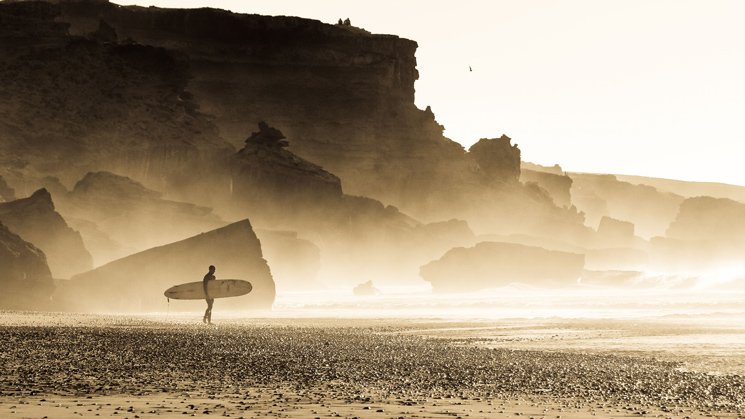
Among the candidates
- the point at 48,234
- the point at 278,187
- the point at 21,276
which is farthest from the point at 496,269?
the point at 278,187

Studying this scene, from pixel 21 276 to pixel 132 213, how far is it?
68.8 m

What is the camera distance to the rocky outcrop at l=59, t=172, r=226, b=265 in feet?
374

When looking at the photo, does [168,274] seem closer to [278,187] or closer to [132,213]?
[132,213]

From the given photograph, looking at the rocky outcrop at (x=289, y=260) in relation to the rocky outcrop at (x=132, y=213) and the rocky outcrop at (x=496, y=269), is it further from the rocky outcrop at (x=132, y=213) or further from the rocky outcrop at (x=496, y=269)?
the rocky outcrop at (x=496, y=269)

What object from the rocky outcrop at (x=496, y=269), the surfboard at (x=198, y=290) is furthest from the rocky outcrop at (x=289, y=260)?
the surfboard at (x=198, y=290)

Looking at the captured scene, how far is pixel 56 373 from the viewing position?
19797 mm

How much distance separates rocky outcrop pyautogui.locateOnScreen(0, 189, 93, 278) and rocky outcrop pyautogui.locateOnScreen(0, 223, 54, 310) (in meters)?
12.9

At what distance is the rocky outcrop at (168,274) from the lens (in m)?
55.0

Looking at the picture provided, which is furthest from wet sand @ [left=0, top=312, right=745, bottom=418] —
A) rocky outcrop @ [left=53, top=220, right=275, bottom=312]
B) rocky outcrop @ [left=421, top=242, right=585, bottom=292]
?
rocky outcrop @ [left=421, top=242, right=585, bottom=292]

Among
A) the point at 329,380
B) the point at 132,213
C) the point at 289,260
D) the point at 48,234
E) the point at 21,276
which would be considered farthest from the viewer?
the point at 132,213

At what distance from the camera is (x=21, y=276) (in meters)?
51.6

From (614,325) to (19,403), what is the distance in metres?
30.7

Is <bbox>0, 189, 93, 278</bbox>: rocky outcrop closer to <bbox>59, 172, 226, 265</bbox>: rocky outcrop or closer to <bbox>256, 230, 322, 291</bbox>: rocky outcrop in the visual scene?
<bbox>59, 172, 226, 265</bbox>: rocky outcrop

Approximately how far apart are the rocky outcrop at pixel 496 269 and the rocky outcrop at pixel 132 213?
26.7 meters
